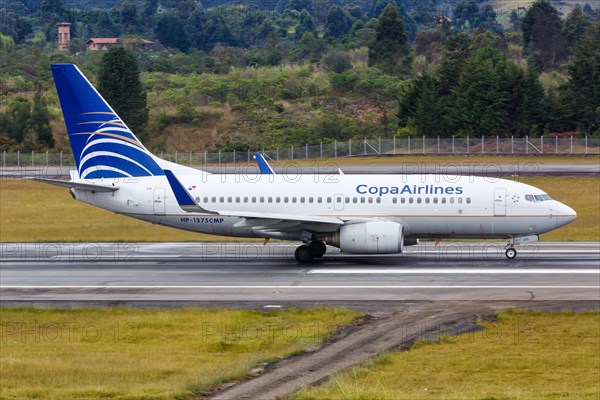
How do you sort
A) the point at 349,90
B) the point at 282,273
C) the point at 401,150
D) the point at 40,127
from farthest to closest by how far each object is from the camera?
the point at 349,90
the point at 40,127
the point at 401,150
the point at 282,273

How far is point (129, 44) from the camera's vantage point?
156m

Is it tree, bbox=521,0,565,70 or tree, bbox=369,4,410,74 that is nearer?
tree, bbox=369,4,410,74

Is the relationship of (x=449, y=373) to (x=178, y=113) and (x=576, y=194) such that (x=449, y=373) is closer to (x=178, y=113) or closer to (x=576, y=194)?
(x=576, y=194)

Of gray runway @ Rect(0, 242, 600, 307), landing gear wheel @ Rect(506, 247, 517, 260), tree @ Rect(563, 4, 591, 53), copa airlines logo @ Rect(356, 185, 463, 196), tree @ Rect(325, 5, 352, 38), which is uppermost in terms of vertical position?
tree @ Rect(325, 5, 352, 38)

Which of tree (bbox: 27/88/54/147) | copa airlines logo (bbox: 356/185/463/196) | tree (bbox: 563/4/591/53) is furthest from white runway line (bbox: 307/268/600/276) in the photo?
tree (bbox: 563/4/591/53)

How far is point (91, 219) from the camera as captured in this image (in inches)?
2047

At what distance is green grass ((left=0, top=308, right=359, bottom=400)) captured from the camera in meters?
21.2

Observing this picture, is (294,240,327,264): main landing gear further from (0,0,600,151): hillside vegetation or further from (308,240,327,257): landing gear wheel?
(0,0,600,151): hillside vegetation

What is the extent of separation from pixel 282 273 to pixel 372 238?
12.2 feet

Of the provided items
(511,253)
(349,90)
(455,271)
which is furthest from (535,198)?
(349,90)

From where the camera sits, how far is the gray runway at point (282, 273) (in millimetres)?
32469

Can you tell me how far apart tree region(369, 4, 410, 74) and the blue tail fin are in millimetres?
81425

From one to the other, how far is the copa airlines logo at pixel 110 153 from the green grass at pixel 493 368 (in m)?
18.6

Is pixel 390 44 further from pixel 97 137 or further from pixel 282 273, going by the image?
pixel 282 273
